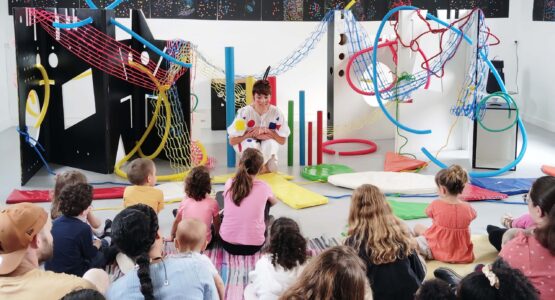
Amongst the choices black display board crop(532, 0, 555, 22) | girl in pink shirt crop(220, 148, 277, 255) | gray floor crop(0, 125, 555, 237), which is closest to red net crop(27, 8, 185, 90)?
gray floor crop(0, 125, 555, 237)

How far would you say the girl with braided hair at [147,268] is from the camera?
2.29m

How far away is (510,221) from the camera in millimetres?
4363

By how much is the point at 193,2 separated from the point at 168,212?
467 centimetres

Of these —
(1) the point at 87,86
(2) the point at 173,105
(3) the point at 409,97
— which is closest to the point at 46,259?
(2) the point at 173,105

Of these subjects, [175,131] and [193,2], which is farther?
[193,2]

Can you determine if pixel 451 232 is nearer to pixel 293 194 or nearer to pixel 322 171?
pixel 293 194

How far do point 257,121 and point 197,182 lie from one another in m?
2.27

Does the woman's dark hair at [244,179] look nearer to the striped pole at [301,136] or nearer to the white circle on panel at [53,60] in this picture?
the striped pole at [301,136]

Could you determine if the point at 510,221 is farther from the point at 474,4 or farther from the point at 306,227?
the point at 474,4

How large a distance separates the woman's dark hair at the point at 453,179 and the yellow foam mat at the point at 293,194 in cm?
160

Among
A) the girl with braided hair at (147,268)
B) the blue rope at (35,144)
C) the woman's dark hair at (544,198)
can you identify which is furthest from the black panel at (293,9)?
the girl with braided hair at (147,268)

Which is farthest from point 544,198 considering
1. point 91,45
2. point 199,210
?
point 91,45

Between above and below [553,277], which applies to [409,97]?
above

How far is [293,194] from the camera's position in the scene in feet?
18.4
